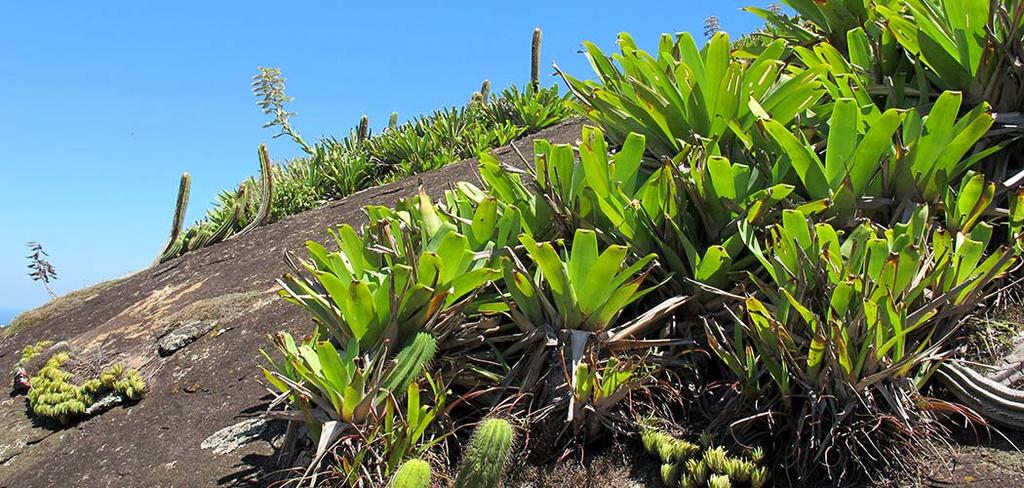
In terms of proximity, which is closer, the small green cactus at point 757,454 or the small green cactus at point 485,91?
the small green cactus at point 757,454

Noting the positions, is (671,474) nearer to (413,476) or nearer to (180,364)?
(413,476)

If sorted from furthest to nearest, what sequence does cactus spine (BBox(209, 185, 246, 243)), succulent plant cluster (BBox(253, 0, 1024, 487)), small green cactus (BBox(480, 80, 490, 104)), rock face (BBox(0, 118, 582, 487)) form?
1. small green cactus (BBox(480, 80, 490, 104))
2. cactus spine (BBox(209, 185, 246, 243))
3. rock face (BBox(0, 118, 582, 487))
4. succulent plant cluster (BBox(253, 0, 1024, 487))

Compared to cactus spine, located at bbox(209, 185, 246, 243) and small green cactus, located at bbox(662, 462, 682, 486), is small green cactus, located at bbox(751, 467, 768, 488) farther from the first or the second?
cactus spine, located at bbox(209, 185, 246, 243)

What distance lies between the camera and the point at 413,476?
2557mm

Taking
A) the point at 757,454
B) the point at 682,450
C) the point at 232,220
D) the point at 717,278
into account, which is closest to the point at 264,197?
the point at 232,220

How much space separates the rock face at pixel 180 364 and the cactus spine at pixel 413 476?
932 millimetres

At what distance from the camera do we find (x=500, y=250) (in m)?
3.40

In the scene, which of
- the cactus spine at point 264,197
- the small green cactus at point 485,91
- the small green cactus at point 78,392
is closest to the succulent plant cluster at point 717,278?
the small green cactus at point 78,392

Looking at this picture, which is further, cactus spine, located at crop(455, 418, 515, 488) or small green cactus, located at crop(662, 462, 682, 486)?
small green cactus, located at crop(662, 462, 682, 486)

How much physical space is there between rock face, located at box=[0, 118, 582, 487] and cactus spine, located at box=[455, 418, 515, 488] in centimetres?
107

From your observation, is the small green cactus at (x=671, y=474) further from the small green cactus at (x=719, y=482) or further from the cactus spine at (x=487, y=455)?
the cactus spine at (x=487, y=455)

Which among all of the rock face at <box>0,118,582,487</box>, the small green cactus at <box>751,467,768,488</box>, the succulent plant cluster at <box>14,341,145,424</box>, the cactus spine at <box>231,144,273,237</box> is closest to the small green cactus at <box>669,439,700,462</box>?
the small green cactus at <box>751,467,768,488</box>

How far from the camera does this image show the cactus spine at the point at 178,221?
794 cm

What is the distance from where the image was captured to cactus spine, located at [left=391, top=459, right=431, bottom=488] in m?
2.54
